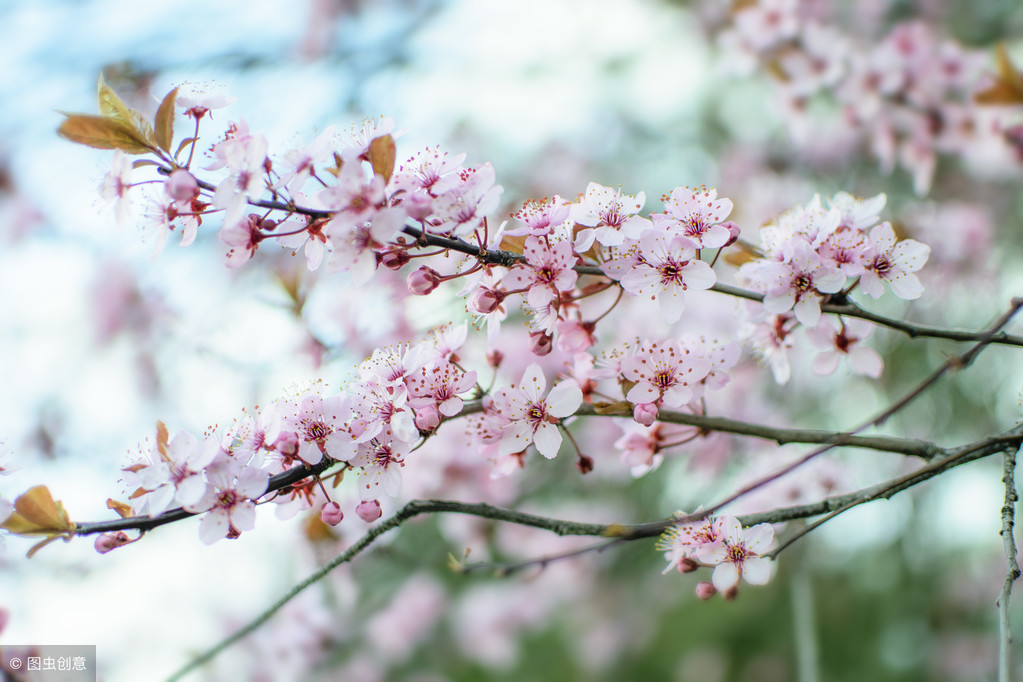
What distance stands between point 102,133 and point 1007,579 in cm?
108

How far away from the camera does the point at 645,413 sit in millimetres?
937

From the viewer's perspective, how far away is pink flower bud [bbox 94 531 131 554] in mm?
883

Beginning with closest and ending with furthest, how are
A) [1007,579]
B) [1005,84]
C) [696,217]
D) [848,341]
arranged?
[1007,579] → [696,217] → [848,341] → [1005,84]

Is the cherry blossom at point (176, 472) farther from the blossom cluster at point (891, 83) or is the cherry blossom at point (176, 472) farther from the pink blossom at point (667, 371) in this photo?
the blossom cluster at point (891, 83)

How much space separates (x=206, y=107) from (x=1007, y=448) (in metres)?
1.05

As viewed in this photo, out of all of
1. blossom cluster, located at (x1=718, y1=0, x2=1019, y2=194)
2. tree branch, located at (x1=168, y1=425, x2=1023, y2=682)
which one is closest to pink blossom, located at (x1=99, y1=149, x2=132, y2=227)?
tree branch, located at (x1=168, y1=425, x2=1023, y2=682)

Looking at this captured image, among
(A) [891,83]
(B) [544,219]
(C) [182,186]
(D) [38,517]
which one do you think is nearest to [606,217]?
(B) [544,219]

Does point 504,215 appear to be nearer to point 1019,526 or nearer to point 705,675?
point 1019,526

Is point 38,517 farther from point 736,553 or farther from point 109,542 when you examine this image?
point 736,553

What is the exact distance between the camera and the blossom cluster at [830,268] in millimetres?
943

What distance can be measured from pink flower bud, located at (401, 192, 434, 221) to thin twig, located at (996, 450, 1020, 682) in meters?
0.67

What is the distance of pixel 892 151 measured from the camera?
7.76 ft

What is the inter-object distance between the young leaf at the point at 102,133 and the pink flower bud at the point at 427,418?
463 mm

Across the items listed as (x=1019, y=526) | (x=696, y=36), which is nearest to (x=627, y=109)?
(x=696, y=36)
